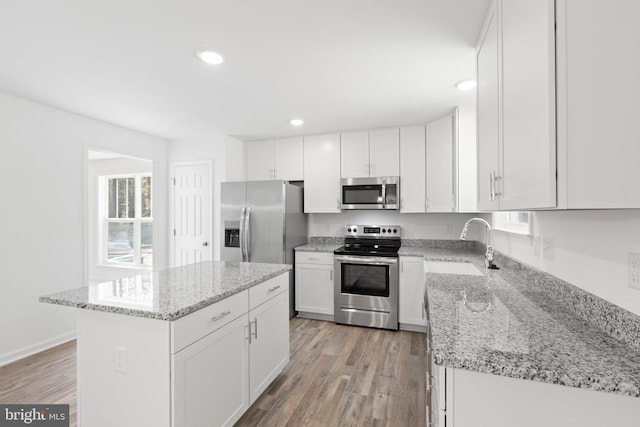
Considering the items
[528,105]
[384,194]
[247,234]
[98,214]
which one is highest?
[528,105]

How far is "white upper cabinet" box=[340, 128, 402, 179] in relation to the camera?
378 cm

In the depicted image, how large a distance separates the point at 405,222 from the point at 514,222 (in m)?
1.80

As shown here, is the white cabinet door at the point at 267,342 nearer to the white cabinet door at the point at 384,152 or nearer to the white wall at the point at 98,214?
the white cabinet door at the point at 384,152

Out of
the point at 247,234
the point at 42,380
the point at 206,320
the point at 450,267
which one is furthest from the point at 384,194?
the point at 42,380

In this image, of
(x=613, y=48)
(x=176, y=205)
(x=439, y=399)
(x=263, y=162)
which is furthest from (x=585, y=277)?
(x=176, y=205)

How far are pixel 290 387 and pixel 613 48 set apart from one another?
8.31 ft

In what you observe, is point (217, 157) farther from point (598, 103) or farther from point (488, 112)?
point (598, 103)

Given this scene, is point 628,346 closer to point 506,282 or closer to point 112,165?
point 506,282

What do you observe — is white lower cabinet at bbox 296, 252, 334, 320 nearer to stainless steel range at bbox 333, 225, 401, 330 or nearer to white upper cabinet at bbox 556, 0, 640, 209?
stainless steel range at bbox 333, 225, 401, 330

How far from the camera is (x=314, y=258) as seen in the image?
3.83 meters

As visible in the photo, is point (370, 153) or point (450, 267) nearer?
point (450, 267)

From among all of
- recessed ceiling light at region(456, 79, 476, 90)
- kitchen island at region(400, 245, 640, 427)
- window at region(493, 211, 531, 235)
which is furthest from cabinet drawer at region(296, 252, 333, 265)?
kitchen island at region(400, 245, 640, 427)

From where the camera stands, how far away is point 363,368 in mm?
2615

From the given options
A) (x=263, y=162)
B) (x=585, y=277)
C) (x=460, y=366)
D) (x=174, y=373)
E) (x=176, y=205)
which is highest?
(x=263, y=162)
